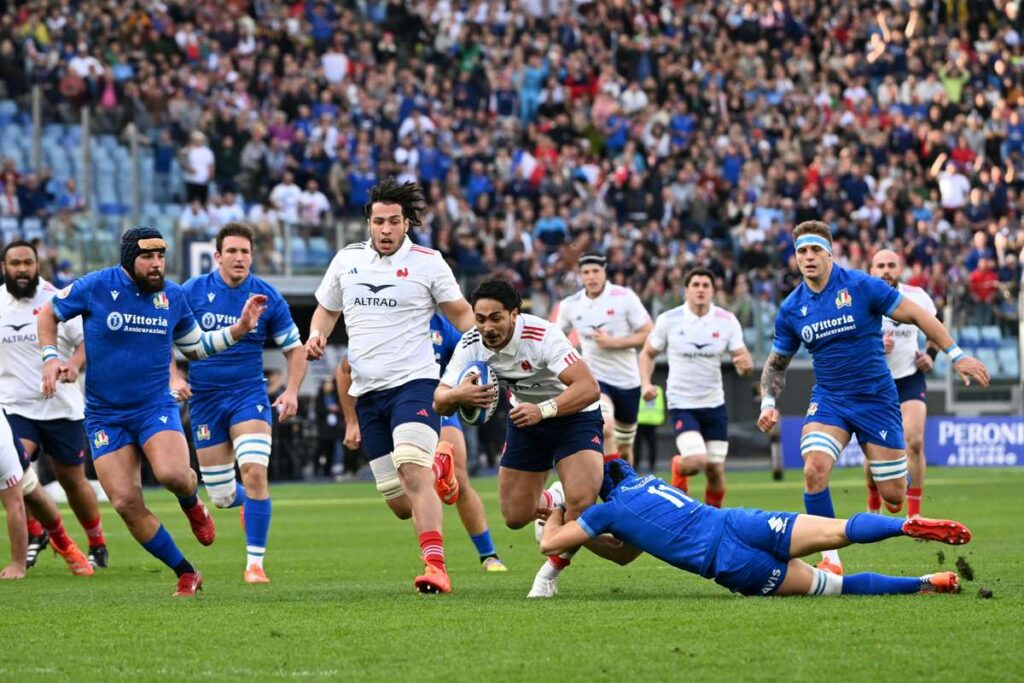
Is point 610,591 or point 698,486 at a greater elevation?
point 610,591

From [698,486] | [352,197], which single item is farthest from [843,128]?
[698,486]

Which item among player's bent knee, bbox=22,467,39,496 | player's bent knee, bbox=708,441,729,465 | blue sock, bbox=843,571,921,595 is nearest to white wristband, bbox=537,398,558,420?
blue sock, bbox=843,571,921,595

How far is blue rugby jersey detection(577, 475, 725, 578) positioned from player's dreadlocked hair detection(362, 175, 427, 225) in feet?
9.71

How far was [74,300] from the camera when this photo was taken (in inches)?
488

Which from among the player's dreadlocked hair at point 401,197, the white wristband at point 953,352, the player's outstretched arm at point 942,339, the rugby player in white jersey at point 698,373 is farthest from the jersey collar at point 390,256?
the rugby player in white jersey at point 698,373

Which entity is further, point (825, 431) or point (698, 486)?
point (698, 486)

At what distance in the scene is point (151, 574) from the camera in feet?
48.2

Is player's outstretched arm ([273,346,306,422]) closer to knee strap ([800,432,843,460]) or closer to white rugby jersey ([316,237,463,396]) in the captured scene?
white rugby jersey ([316,237,463,396])

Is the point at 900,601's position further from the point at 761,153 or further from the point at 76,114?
the point at 761,153

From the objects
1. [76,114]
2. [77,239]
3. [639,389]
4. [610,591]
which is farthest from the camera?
[76,114]

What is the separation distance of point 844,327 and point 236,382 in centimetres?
473

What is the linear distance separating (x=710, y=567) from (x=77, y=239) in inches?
828

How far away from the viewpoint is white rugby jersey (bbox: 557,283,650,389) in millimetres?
19938

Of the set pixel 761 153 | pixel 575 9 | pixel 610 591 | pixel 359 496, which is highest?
pixel 575 9
